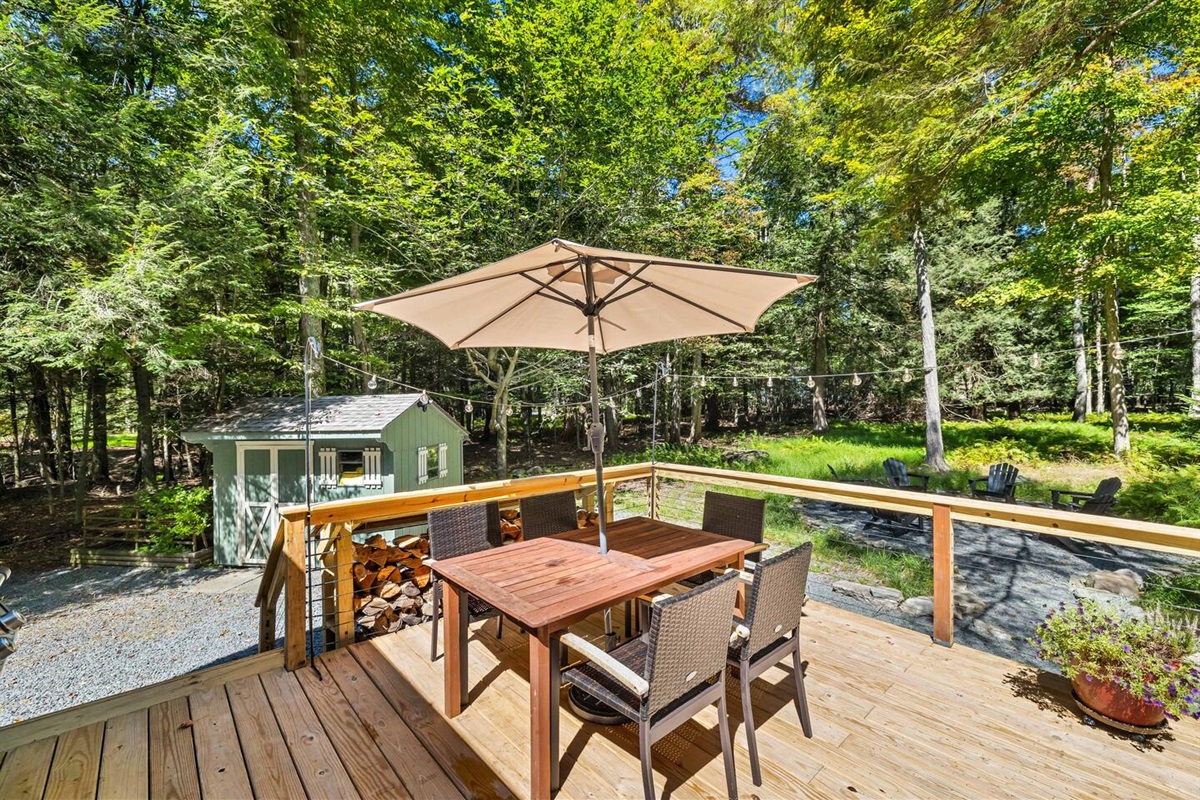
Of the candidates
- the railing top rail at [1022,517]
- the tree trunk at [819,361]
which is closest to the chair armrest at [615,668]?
the railing top rail at [1022,517]

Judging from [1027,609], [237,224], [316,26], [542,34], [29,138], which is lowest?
[1027,609]

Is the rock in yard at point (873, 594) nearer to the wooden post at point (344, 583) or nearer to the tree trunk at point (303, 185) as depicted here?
the wooden post at point (344, 583)

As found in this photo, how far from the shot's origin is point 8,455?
13.3m

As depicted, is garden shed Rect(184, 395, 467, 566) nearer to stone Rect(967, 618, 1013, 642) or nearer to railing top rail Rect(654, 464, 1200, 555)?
railing top rail Rect(654, 464, 1200, 555)

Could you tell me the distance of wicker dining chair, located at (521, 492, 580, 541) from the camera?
A: 3.20 meters

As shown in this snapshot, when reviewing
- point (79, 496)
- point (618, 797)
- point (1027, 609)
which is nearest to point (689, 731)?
point (618, 797)

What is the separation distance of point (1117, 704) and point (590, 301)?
9.76ft

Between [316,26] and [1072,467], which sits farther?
[1072,467]

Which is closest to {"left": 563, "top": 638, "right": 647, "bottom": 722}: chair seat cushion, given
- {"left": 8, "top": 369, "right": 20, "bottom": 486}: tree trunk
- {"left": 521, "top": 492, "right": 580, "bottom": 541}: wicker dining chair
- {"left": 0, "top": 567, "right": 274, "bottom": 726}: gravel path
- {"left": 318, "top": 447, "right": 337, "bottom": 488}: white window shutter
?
{"left": 521, "top": 492, "right": 580, "bottom": 541}: wicker dining chair

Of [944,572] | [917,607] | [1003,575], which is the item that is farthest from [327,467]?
[1003,575]

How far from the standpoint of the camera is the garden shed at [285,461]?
7.52 meters

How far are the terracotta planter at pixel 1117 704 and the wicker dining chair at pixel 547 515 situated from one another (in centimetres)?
269

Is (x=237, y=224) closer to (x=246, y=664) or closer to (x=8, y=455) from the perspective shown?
(x=246, y=664)

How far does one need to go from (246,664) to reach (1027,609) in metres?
6.74
